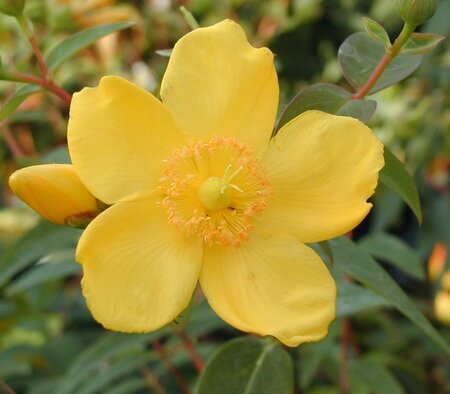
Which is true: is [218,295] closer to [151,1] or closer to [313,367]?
[313,367]

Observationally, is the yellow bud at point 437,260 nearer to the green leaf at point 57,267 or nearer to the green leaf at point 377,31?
the green leaf at point 57,267

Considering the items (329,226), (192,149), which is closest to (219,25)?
(192,149)

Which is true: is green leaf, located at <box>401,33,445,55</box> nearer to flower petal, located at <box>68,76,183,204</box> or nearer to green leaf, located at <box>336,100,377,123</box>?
green leaf, located at <box>336,100,377,123</box>

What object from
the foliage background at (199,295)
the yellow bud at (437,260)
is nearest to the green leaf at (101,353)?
the foliage background at (199,295)

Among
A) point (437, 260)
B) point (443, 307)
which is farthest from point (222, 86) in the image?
point (437, 260)

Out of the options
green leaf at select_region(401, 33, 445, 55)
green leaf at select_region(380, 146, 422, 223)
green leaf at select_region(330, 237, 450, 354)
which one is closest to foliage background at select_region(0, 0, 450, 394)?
green leaf at select_region(330, 237, 450, 354)

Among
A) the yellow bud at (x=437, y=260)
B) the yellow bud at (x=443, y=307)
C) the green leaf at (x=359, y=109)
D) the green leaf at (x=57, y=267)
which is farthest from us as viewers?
the yellow bud at (x=437, y=260)
